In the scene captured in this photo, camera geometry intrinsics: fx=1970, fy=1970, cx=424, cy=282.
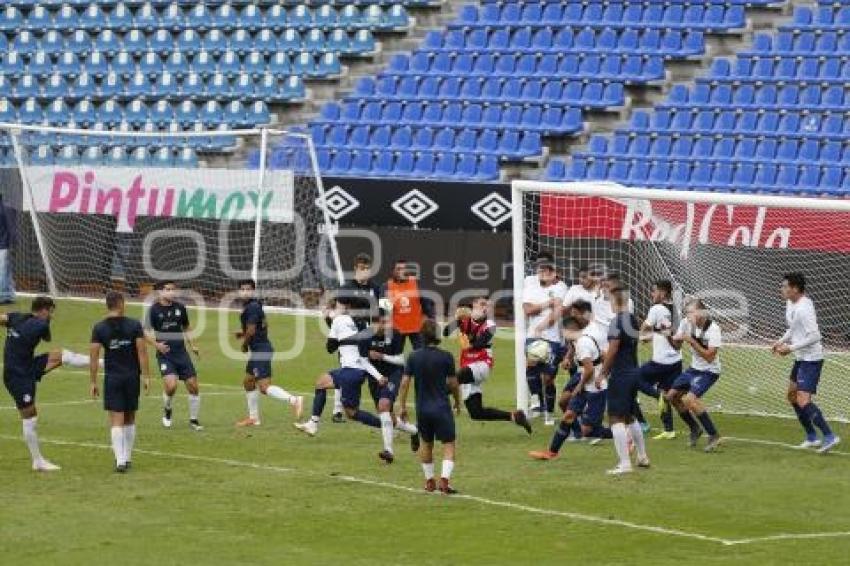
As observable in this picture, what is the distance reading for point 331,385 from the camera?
2542 centimetres

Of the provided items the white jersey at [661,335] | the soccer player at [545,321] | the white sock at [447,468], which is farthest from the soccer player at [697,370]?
the white sock at [447,468]

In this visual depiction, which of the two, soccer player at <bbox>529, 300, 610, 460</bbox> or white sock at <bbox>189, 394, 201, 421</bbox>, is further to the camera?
white sock at <bbox>189, 394, 201, 421</bbox>

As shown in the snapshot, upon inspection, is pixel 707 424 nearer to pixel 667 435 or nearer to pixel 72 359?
pixel 667 435

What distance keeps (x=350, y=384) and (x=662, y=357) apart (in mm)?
4095

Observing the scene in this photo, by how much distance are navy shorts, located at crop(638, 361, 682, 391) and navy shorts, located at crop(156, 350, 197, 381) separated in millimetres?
6020

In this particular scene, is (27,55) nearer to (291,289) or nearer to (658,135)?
(291,289)

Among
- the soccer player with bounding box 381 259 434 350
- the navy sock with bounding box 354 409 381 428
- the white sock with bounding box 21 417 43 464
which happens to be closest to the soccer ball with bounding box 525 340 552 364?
the soccer player with bounding box 381 259 434 350

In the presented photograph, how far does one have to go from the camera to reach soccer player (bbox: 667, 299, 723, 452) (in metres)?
24.8

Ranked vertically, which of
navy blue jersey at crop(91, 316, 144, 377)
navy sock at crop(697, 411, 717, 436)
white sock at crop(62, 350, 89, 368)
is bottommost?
navy sock at crop(697, 411, 717, 436)

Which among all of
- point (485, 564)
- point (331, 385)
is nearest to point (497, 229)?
point (331, 385)

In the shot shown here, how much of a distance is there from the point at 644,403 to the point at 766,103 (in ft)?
36.8

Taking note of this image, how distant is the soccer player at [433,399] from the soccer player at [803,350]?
16.8 feet

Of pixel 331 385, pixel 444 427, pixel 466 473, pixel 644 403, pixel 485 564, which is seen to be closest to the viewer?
pixel 485 564

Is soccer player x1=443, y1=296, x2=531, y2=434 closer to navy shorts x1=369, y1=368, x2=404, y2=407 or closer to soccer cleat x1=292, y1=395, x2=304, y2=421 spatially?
navy shorts x1=369, y1=368, x2=404, y2=407
